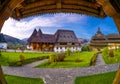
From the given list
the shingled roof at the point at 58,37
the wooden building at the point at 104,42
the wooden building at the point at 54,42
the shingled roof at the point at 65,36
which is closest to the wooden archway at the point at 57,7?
the wooden building at the point at 54,42

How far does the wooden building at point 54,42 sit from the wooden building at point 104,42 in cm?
613

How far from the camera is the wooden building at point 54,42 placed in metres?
82.7

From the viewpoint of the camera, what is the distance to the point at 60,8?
5742 mm

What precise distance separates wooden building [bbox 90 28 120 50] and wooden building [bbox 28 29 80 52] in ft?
20.1

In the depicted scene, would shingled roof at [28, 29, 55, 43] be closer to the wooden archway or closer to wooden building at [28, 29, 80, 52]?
wooden building at [28, 29, 80, 52]

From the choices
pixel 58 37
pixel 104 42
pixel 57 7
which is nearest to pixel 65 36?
pixel 58 37

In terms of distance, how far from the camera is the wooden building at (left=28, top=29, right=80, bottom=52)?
82.7 m

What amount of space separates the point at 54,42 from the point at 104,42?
1755 centimetres

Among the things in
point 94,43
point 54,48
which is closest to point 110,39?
point 94,43

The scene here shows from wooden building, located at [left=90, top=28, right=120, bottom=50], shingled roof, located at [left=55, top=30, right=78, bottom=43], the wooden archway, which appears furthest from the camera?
wooden building, located at [left=90, top=28, right=120, bottom=50]

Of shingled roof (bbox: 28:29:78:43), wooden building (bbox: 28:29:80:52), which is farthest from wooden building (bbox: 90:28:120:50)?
shingled roof (bbox: 28:29:78:43)

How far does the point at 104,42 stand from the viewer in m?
87.2

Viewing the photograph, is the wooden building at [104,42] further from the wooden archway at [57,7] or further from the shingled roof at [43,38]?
the wooden archway at [57,7]

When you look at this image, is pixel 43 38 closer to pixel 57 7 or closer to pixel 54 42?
pixel 54 42
